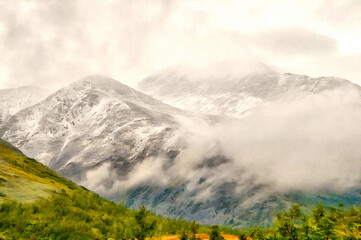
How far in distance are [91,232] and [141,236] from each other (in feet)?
30.4

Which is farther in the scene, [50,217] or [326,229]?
[326,229]

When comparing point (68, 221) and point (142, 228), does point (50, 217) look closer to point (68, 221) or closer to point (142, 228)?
point (68, 221)

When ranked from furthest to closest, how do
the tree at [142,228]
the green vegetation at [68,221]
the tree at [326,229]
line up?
the tree at [326,229]
the tree at [142,228]
the green vegetation at [68,221]

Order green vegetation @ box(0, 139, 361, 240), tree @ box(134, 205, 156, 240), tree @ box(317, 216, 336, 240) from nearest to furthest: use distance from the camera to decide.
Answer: green vegetation @ box(0, 139, 361, 240), tree @ box(134, 205, 156, 240), tree @ box(317, 216, 336, 240)

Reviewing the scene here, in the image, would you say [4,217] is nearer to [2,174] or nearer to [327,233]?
[2,174]

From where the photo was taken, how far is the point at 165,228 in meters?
100

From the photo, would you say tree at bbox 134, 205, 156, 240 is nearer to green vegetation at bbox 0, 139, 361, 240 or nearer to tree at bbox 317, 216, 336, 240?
green vegetation at bbox 0, 139, 361, 240

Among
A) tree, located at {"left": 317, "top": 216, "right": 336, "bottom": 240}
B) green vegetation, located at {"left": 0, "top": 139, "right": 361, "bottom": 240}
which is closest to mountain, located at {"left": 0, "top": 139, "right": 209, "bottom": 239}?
green vegetation, located at {"left": 0, "top": 139, "right": 361, "bottom": 240}

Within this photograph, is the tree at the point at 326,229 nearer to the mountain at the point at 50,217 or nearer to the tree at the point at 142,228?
the tree at the point at 142,228

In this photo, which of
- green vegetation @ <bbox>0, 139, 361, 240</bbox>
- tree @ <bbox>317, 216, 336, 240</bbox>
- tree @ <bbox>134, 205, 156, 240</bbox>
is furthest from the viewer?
tree @ <bbox>317, 216, 336, 240</bbox>

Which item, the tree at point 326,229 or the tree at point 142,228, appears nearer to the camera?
the tree at point 142,228

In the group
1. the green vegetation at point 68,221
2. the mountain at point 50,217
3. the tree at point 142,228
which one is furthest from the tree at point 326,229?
the mountain at point 50,217

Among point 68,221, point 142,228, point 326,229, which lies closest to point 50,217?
point 68,221

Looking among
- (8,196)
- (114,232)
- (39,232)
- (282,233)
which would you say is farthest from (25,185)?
(282,233)
